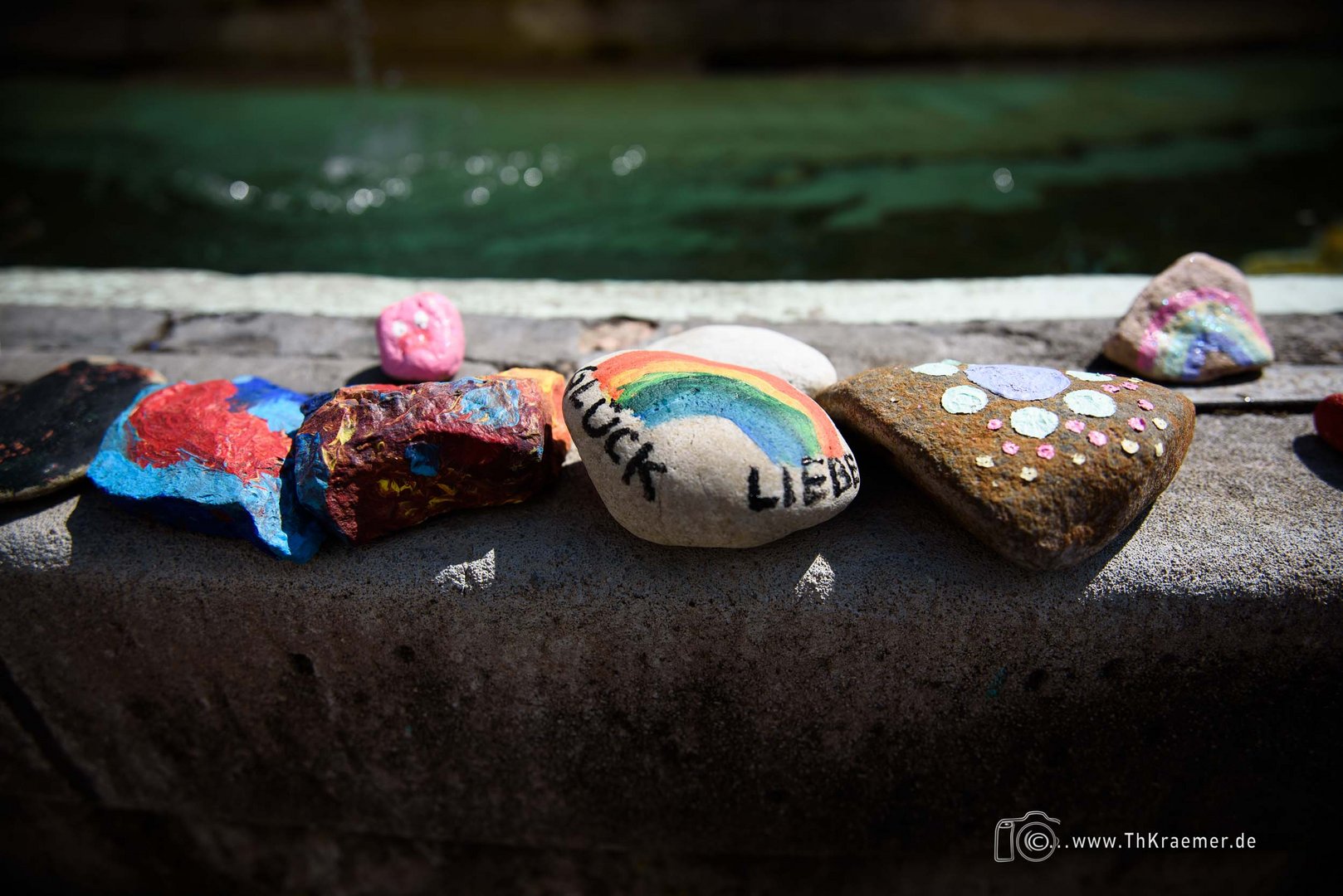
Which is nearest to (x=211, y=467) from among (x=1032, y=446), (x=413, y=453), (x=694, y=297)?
(x=413, y=453)

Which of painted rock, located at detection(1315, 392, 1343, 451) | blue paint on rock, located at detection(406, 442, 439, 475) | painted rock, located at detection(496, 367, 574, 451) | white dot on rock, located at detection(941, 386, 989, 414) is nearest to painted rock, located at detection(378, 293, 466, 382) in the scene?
painted rock, located at detection(496, 367, 574, 451)

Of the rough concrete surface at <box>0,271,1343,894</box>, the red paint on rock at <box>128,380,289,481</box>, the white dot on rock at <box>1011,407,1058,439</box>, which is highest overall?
the white dot on rock at <box>1011,407,1058,439</box>

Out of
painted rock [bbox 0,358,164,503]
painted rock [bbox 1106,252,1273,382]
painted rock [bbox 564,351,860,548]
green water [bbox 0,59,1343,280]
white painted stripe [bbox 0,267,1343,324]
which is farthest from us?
green water [bbox 0,59,1343,280]

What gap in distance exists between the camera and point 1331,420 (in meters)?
1.38

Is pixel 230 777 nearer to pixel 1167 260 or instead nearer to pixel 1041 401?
pixel 1041 401

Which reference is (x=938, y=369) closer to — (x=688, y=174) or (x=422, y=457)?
(x=422, y=457)

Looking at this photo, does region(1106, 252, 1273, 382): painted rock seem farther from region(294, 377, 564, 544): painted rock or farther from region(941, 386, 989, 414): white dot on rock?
region(294, 377, 564, 544): painted rock

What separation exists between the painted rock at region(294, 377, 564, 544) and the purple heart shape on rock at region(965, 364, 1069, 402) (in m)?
0.65

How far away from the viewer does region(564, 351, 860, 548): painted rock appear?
3.61 ft

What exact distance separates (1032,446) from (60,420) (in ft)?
4.95

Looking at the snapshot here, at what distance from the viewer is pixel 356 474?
3.90 feet

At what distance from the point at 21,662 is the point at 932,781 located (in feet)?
4.86

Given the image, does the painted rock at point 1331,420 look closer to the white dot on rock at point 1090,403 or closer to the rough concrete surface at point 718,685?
the rough concrete surface at point 718,685

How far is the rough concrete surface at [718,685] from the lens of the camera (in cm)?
120
